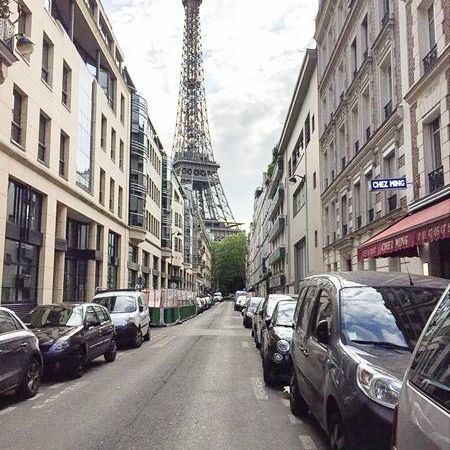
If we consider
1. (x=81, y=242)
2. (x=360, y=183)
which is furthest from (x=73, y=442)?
(x=81, y=242)

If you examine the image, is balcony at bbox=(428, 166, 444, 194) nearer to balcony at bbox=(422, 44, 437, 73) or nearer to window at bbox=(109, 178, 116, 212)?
balcony at bbox=(422, 44, 437, 73)

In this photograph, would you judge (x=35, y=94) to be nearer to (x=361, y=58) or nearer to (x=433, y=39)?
(x=361, y=58)

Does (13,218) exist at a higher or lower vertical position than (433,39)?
lower

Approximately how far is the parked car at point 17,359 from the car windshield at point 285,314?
465 cm

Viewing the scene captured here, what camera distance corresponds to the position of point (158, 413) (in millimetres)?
7805

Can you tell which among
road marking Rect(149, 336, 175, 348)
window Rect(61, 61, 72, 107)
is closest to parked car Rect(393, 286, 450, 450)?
road marking Rect(149, 336, 175, 348)

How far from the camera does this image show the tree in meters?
148

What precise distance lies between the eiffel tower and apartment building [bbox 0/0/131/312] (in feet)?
311

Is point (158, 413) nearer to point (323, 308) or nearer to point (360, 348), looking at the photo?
point (323, 308)

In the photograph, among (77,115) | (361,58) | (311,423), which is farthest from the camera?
(77,115)

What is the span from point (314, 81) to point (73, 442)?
102 ft

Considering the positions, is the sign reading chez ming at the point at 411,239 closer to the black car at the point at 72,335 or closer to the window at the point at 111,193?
the black car at the point at 72,335

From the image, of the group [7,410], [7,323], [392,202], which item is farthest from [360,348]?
[392,202]

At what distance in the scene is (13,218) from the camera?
68.7 feet
